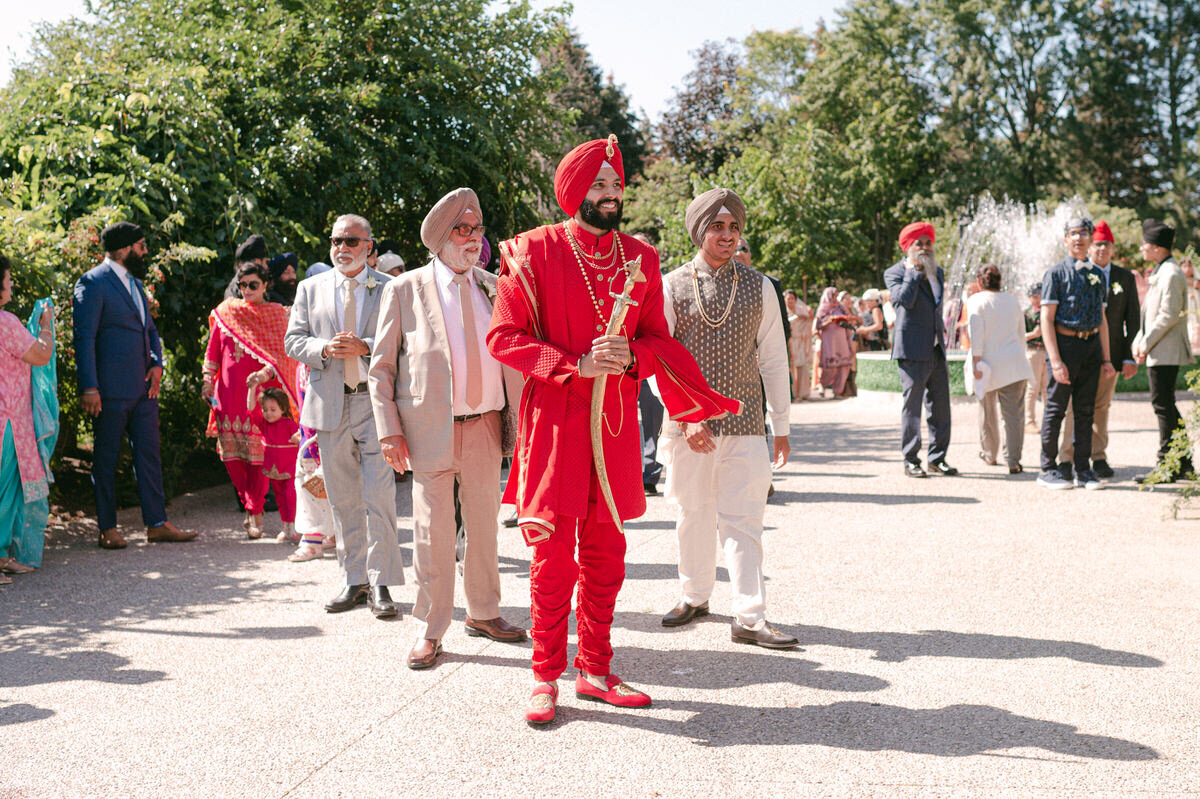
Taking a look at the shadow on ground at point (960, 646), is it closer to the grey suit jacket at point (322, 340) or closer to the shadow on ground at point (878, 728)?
the shadow on ground at point (878, 728)

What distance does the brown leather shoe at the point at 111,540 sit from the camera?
7.61 meters

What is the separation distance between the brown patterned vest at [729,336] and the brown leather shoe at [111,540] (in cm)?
464

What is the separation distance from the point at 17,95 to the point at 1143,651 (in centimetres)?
997

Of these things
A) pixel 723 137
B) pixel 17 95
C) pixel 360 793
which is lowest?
pixel 360 793

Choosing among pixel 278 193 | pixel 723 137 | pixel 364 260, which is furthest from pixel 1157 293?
pixel 723 137

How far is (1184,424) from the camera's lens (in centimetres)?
820

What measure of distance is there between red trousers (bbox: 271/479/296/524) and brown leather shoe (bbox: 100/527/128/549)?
1.09 meters

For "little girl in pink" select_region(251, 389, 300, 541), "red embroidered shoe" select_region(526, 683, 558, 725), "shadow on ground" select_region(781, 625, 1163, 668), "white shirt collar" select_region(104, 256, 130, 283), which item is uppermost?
"white shirt collar" select_region(104, 256, 130, 283)

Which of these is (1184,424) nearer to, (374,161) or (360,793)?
(360,793)

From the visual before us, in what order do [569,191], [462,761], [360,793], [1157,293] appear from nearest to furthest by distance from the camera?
[360,793]
[462,761]
[569,191]
[1157,293]

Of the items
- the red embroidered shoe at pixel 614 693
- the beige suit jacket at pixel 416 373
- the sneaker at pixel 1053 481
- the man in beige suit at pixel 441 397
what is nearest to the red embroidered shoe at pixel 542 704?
the red embroidered shoe at pixel 614 693

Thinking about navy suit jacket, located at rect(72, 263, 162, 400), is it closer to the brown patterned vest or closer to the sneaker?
the brown patterned vest

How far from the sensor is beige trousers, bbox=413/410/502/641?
16.2ft

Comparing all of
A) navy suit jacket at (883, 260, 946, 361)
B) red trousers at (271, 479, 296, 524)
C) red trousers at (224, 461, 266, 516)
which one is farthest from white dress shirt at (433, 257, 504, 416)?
navy suit jacket at (883, 260, 946, 361)
